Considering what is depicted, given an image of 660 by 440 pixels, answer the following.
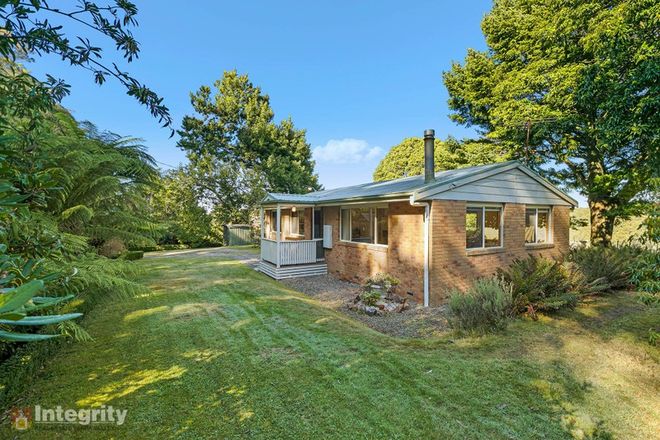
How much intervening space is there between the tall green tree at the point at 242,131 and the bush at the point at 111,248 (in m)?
19.4

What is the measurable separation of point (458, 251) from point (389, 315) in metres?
2.88

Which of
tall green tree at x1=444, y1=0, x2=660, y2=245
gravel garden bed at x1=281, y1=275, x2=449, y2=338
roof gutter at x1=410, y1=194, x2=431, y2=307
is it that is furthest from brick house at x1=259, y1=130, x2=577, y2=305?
tall green tree at x1=444, y1=0, x2=660, y2=245

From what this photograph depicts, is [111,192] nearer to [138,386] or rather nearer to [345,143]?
[138,386]

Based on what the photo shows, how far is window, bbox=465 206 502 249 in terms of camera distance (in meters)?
9.00

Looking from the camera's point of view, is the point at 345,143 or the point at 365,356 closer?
the point at 365,356

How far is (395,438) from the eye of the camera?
2.86 m

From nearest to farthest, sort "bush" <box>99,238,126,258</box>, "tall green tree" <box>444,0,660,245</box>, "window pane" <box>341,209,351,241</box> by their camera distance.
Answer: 1. "bush" <box>99,238,126,258</box>
2. "tall green tree" <box>444,0,660,245</box>
3. "window pane" <box>341,209,351,241</box>

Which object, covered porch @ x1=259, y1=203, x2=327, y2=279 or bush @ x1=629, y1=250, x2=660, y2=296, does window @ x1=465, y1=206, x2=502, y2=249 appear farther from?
covered porch @ x1=259, y1=203, x2=327, y2=279

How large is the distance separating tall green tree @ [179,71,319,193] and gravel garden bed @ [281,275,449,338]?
15.7 m

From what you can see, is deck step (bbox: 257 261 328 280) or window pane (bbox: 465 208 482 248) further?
deck step (bbox: 257 261 328 280)

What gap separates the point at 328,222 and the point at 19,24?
10.1 metres

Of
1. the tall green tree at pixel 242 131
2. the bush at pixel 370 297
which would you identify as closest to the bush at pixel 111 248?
the bush at pixel 370 297

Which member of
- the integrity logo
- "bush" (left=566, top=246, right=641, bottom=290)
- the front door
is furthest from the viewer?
the front door

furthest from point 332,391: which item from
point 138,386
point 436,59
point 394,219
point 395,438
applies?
point 436,59
